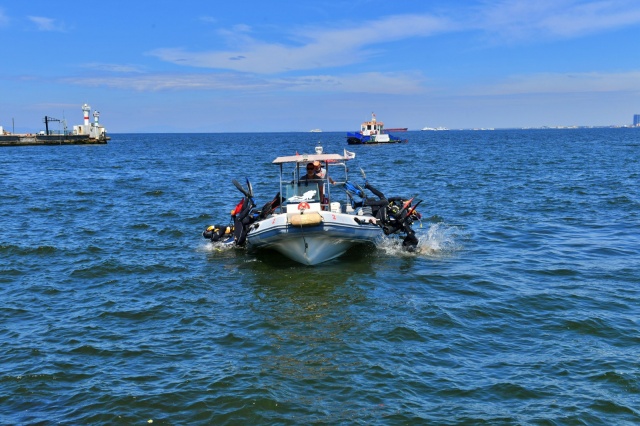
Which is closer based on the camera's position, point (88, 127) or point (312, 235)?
point (312, 235)

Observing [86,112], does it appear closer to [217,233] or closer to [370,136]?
[370,136]

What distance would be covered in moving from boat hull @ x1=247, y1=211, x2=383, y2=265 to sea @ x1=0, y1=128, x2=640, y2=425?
0.47m

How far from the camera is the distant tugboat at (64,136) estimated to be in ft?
312

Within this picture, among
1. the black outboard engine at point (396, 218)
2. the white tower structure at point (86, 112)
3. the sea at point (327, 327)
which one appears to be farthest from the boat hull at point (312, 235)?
the white tower structure at point (86, 112)

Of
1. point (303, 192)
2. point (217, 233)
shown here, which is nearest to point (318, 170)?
point (303, 192)

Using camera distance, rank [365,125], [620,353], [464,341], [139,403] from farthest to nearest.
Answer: [365,125], [464,341], [620,353], [139,403]

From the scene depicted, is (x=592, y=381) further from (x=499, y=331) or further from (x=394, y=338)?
(x=394, y=338)

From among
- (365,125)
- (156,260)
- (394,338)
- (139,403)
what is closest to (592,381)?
(394,338)

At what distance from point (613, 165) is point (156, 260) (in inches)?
1647

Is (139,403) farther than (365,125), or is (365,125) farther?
(365,125)

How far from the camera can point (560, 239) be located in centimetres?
1894

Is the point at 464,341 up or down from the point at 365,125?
down

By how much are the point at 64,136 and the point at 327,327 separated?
99006mm

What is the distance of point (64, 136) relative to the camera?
326ft
